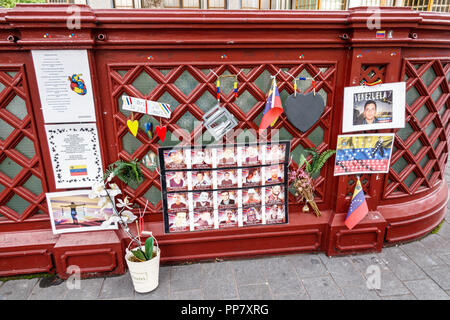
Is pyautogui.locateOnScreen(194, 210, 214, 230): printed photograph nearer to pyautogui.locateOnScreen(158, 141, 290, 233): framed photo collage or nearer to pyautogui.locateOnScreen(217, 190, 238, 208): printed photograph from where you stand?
pyautogui.locateOnScreen(158, 141, 290, 233): framed photo collage

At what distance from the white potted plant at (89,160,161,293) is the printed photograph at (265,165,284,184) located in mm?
1529

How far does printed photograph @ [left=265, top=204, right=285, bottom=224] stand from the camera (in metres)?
3.63

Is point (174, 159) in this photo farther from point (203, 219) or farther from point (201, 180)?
point (203, 219)

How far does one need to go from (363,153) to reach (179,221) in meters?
2.43

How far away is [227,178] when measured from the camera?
349 centimetres

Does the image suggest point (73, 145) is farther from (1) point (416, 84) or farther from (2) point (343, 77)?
(1) point (416, 84)

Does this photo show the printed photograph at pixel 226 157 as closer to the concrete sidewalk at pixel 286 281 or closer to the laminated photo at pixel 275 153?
the laminated photo at pixel 275 153

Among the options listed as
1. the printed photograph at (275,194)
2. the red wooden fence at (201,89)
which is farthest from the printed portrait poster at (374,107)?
the printed photograph at (275,194)

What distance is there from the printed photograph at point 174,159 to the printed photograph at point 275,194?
Result: 3.65 ft

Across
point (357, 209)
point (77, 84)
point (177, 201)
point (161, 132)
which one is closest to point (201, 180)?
point (177, 201)

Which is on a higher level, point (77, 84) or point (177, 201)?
point (77, 84)

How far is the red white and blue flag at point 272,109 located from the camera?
3135 mm

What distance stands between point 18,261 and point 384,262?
4.43 m
